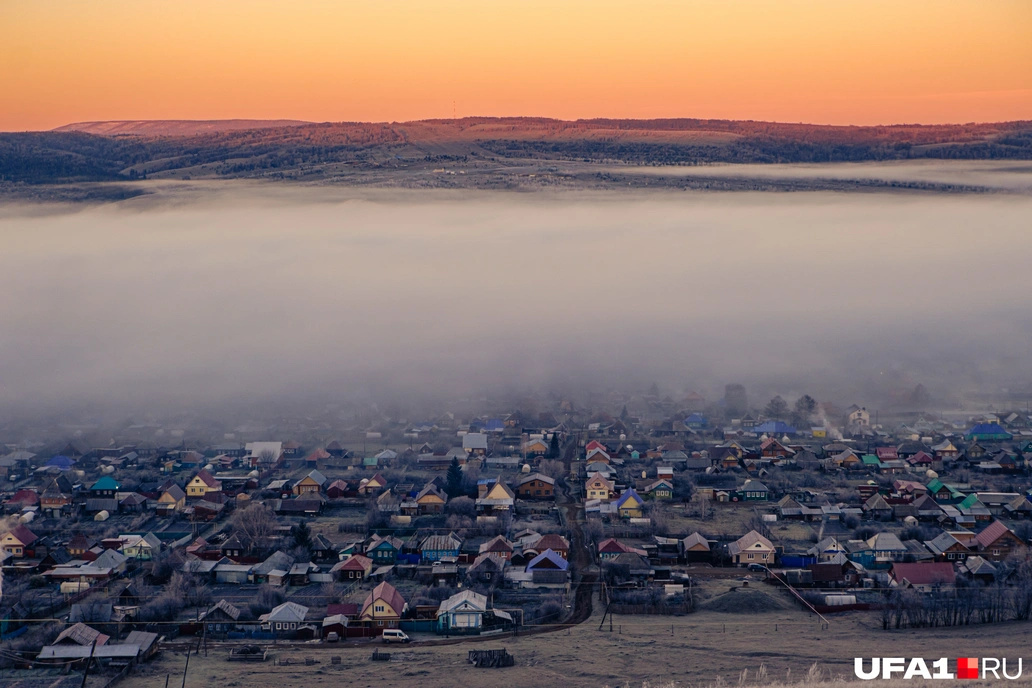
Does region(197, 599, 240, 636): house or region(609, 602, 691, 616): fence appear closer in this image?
region(197, 599, 240, 636): house

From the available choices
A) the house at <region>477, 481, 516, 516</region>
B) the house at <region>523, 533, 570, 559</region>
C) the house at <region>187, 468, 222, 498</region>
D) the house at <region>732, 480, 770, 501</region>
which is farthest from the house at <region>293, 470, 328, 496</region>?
the house at <region>732, 480, 770, 501</region>

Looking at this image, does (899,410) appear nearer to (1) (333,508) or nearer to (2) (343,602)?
(1) (333,508)

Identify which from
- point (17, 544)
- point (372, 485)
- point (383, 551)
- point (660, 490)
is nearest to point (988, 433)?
point (660, 490)

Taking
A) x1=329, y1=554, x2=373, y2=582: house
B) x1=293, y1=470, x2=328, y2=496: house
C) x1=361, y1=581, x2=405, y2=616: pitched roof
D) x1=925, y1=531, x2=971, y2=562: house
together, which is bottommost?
x1=293, y1=470, x2=328, y2=496: house

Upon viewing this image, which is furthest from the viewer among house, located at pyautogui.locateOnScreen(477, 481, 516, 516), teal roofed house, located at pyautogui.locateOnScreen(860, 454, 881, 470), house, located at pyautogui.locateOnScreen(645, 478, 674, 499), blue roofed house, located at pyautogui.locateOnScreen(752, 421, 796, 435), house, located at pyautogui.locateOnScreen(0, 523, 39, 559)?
blue roofed house, located at pyautogui.locateOnScreen(752, 421, 796, 435)

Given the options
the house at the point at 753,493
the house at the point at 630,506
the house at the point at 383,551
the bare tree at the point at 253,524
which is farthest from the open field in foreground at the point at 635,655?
the house at the point at 753,493

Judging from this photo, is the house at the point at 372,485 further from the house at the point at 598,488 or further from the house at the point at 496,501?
the house at the point at 598,488

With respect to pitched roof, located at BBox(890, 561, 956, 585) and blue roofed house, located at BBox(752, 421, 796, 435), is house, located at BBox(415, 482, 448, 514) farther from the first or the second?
blue roofed house, located at BBox(752, 421, 796, 435)
